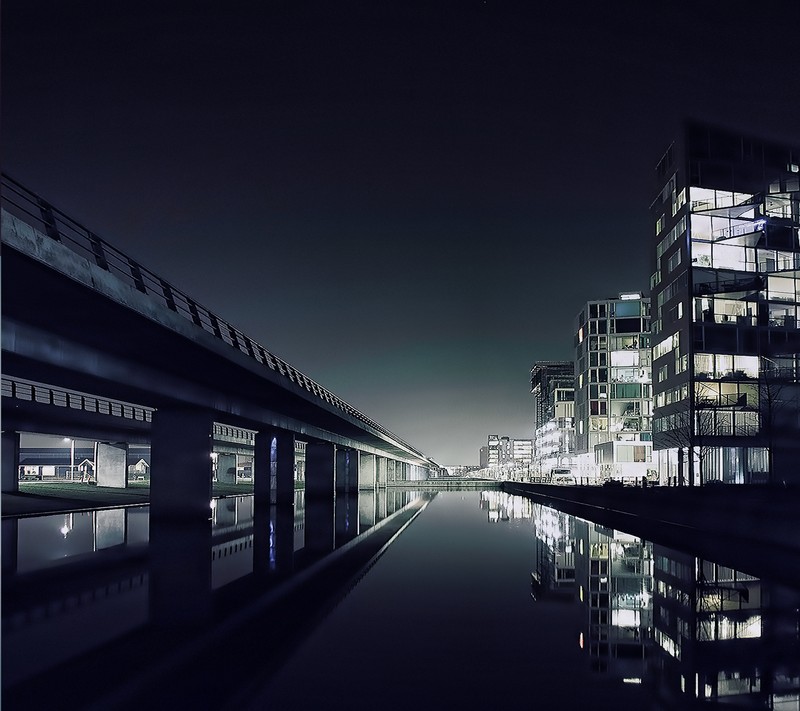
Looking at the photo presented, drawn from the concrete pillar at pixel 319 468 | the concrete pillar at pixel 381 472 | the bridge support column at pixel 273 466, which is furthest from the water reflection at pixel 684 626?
the concrete pillar at pixel 381 472

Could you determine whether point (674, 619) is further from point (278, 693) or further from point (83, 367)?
point (83, 367)

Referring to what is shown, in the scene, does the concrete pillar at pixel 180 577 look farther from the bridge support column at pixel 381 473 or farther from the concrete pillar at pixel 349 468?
the bridge support column at pixel 381 473

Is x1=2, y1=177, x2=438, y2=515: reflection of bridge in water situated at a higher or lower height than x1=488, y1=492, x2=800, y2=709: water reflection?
higher

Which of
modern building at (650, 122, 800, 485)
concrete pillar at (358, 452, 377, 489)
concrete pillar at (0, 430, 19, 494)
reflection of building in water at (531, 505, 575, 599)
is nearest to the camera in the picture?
reflection of building in water at (531, 505, 575, 599)

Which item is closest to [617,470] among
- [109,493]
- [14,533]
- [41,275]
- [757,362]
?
[757,362]

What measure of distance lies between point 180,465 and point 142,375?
25.9 feet

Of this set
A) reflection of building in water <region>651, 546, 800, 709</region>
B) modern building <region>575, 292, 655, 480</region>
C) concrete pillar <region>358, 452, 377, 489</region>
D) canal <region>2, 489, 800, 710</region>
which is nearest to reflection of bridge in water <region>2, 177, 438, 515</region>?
canal <region>2, 489, 800, 710</region>

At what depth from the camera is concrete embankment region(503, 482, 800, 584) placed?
23.7 meters

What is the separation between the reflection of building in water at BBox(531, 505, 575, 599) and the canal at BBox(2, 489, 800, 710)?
90mm

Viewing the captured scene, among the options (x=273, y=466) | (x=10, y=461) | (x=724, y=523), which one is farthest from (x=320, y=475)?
(x=724, y=523)

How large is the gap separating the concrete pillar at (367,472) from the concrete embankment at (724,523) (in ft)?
222

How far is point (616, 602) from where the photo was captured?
15711 mm

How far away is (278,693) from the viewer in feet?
28.8

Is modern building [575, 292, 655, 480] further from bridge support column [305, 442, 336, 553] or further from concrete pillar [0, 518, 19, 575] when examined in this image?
concrete pillar [0, 518, 19, 575]
